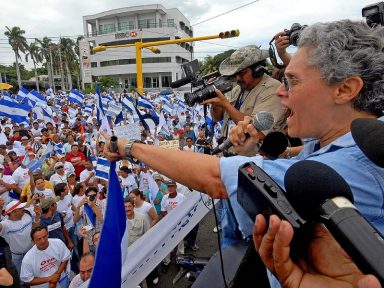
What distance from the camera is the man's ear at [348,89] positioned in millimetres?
1174

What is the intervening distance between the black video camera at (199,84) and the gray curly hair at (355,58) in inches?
44.5

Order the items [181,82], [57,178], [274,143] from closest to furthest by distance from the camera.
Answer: [274,143], [181,82], [57,178]

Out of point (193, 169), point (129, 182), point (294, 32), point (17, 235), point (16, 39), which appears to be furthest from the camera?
point (16, 39)

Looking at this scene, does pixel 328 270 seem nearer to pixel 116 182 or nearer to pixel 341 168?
pixel 341 168

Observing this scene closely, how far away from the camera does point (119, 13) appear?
68750mm

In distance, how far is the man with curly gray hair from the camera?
3.25 feet

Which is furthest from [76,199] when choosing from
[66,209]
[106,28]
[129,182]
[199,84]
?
[106,28]

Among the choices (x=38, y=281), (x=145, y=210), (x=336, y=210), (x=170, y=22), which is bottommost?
(x=38, y=281)

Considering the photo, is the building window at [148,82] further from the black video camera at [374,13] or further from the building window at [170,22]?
the black video camera at [374,13]

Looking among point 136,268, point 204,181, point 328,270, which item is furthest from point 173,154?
point 136,268

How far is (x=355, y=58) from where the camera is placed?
117 centimetres

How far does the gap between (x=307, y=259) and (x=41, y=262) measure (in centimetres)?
503

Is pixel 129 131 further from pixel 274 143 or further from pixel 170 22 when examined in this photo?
pixel 170 22

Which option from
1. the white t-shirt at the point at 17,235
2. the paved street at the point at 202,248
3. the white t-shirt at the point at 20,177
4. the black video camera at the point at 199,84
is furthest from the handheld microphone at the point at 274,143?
the white t-shirt at the point at 20,177
